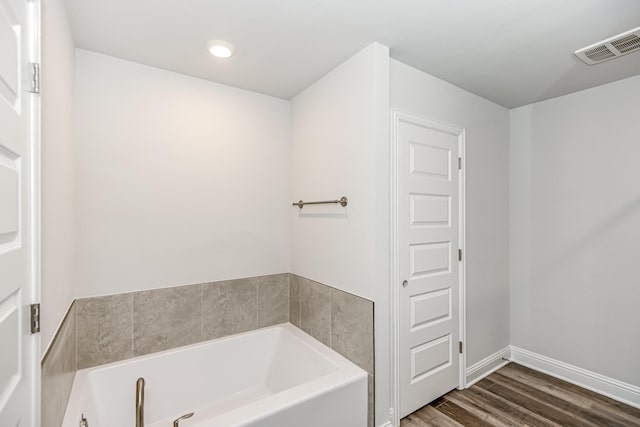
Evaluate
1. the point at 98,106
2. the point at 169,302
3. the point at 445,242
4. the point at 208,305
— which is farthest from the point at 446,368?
the point at 98,106

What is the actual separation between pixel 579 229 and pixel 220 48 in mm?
3074

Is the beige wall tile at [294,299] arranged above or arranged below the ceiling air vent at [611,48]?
below

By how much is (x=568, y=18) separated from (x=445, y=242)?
150cm

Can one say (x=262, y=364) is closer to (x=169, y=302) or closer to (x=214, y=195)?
(x=169, y=302)

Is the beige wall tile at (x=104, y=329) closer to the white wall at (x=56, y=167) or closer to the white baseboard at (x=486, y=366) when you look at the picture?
the white wall at (x=56, y=167)

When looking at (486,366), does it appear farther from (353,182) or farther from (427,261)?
(353,182)

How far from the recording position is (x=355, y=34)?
176cm

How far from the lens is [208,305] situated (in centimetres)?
229

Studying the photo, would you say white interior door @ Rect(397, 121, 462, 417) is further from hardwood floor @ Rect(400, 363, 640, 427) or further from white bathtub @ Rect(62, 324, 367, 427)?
white bathtub @ Rect(62, 324, 367, 427)

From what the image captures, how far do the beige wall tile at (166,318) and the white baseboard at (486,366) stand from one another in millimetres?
2195

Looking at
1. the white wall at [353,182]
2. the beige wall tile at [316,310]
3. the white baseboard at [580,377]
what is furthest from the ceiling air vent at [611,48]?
the white baseboard at [580,377]

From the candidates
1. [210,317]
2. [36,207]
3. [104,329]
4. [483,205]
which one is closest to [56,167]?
[36,207]

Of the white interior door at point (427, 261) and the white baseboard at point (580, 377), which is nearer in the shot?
the white interior door at point (427, 261)

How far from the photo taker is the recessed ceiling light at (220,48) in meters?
1.83
